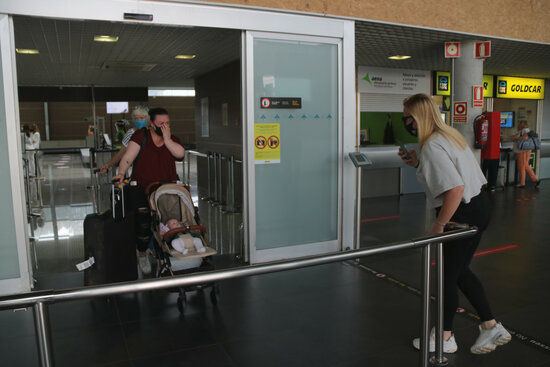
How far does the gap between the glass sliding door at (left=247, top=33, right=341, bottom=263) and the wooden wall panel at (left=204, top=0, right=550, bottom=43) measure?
0.34 metres

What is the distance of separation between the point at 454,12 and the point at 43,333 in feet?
19.2

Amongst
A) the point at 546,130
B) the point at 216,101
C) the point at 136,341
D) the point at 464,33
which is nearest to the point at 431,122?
the point at 136,341

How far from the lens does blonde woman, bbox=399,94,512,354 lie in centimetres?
270

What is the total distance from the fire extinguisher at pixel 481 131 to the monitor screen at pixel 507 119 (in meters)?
5.45

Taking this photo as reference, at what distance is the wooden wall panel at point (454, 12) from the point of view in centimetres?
491

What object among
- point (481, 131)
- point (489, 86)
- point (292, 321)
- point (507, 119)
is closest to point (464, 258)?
point (292, 321)

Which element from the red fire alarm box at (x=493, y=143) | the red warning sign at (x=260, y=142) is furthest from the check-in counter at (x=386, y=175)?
the red warning sign at (x=260, y=142)

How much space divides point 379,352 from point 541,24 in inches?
239

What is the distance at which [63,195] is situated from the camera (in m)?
10.1

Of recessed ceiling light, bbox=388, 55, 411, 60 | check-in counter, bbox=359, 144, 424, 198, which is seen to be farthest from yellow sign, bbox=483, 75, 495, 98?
recessed ceiling light, bbox=388, 55, 411, 60

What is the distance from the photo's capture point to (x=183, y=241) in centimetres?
373

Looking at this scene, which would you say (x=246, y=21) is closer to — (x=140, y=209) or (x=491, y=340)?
(x=140, y=209)

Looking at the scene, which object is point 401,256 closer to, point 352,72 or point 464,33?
point 352,72

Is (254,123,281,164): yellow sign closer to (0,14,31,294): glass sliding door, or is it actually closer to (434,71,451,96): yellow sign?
(0,14,31,294): glass sliding door
